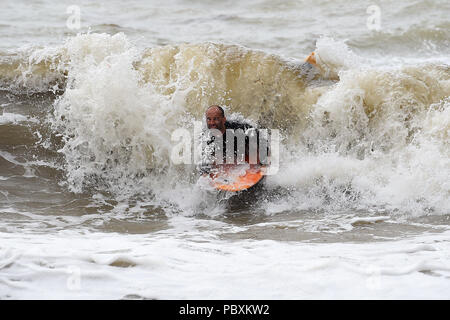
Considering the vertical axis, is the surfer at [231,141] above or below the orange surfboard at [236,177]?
above

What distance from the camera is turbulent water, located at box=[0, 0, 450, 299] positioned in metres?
3.94

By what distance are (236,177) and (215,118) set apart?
665mm

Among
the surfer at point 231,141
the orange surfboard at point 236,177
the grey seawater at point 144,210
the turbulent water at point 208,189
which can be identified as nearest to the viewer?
the turbulent water at point 208,189

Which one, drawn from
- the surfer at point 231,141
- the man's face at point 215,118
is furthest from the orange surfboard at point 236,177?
the man's face at point 215,118

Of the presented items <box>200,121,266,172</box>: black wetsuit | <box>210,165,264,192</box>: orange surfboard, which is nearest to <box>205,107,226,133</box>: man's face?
<box>200,121,266,172</box>: black wetsuit

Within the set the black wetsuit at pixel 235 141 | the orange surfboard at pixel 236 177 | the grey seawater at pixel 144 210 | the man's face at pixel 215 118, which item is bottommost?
the grey seawater at pixel 144 210

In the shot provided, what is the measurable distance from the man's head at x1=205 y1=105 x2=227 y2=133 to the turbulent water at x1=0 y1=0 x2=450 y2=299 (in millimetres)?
689

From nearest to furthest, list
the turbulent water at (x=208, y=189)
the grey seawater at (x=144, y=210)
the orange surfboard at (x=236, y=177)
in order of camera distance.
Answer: the turbulent water at (x=208, y=189)
the grey seawater at (x=144, y=210)
the orange surfboard at (x=236, y=177)

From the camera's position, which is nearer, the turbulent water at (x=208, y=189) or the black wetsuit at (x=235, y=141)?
the turbulent water at (x=208, y=189)

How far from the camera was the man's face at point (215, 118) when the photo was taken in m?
6.22

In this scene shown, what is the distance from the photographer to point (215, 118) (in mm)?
6230

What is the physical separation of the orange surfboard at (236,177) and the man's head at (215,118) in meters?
0.47

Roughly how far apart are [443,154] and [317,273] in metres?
2.99

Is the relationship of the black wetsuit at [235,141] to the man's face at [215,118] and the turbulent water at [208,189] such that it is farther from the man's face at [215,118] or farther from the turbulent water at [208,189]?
the turbulent water at [208,189]
